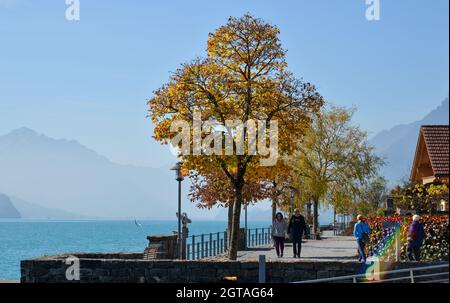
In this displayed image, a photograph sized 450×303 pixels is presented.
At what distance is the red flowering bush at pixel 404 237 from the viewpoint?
26.7 m

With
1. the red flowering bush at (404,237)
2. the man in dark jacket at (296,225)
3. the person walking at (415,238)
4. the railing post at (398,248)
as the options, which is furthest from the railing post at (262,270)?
the man in dark jacket at (296,225)

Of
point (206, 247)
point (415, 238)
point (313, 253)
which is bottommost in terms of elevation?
point (313, 253)

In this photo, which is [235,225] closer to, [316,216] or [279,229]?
[279,229]

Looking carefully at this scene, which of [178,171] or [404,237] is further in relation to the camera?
[178,171]

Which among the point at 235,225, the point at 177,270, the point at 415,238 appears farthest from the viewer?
the point at 235,225

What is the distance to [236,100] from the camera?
3095cm

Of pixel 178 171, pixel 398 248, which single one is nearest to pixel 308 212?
pixel 178 171

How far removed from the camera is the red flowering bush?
26.7 meters

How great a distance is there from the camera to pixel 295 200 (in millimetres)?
60500

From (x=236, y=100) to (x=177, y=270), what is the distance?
958cm

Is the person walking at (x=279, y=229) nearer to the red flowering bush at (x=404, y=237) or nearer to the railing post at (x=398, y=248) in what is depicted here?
the red flowering bush at (x=404, y=237)

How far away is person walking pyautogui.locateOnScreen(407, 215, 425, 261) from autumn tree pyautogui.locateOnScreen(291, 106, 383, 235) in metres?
33.4
